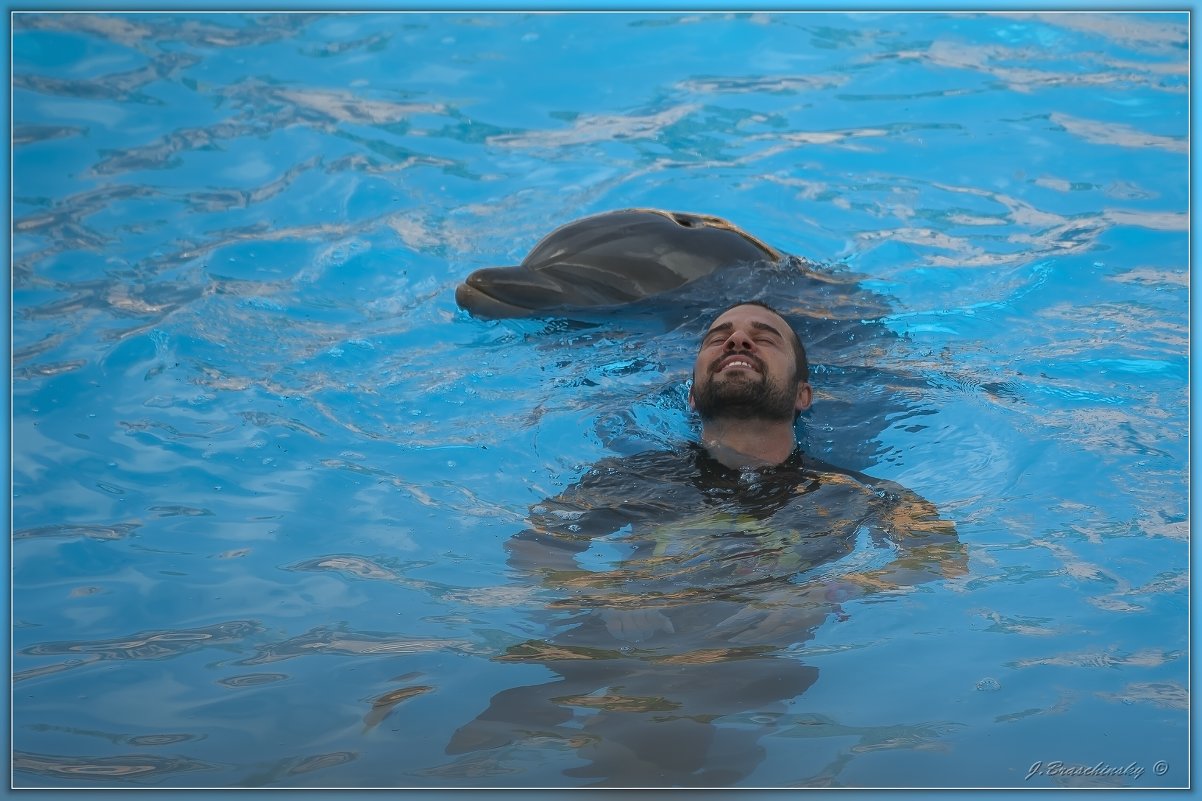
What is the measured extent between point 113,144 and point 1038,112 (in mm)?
5905

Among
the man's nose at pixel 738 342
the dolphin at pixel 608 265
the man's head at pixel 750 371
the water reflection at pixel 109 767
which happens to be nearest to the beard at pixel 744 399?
the man's head at pixel 750 371

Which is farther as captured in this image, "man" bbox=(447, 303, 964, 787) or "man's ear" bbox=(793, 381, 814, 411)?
"man's ear" bbox=(793, 381, 814, 411)

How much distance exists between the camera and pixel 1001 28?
9.60 metres

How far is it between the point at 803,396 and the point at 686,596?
148 cm

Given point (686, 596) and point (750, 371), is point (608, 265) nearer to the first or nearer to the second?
point (750, 371)

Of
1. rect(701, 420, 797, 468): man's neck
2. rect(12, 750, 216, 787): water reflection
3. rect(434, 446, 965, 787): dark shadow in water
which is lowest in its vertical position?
rect(12, 750, 216, 787): water reflection

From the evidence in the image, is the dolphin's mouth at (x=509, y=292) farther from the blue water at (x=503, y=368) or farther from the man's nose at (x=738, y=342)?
the man's nose at (x=738, y=342)

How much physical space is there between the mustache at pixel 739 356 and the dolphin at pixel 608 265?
Result: 3.13ft

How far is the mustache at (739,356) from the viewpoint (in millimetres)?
4969

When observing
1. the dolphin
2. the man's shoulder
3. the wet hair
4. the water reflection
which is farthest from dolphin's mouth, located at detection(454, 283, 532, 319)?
the water reflection

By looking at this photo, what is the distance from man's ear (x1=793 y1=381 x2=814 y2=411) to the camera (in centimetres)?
524

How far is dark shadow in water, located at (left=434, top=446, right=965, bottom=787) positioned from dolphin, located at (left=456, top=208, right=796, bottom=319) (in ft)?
3.78

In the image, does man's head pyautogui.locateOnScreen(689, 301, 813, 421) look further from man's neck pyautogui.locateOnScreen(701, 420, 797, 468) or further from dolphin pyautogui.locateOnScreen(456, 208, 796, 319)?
dolphin pyautogui.locateOnScreen(456, 208, 796, 319)

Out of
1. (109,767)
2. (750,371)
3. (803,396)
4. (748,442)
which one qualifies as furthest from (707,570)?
(109,767)
